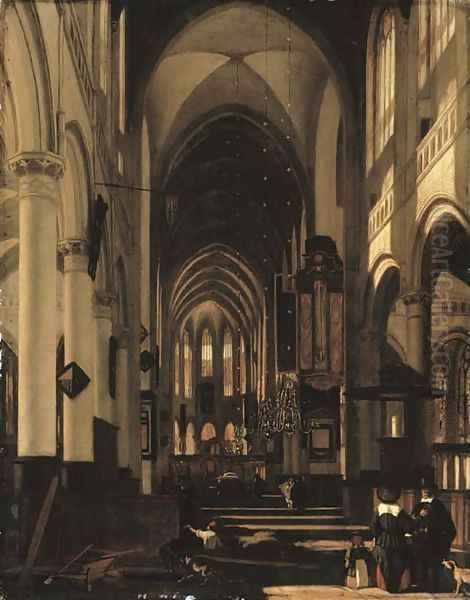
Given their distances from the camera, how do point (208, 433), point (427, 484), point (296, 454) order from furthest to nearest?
point (208, 433), point (296, 454), point (427, 484)

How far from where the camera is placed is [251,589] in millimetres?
10570

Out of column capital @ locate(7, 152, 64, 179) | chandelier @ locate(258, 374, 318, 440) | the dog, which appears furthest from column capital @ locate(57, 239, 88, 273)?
the dog

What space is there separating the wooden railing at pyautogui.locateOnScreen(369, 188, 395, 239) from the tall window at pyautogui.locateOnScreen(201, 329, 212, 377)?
3.20 meters

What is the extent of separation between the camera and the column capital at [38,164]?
1030cm

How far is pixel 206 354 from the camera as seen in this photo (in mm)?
14969

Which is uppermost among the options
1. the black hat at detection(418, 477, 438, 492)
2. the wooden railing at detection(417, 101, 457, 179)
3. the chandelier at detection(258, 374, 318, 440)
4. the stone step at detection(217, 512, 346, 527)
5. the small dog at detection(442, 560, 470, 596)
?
the wooden railing at detection(417, 101, 457, 179)

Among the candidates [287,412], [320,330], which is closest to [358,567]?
[287,412]

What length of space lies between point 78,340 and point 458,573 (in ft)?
15.2

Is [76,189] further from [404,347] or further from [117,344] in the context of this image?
[404,347]

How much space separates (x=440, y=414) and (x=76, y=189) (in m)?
4.88

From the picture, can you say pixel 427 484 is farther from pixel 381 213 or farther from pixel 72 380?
pixel 72 380

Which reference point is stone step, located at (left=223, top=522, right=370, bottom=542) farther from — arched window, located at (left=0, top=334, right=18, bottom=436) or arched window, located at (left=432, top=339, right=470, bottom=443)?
arched window, located at (left=0, top=334, right=18, bottom=436)

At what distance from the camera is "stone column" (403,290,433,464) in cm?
1157

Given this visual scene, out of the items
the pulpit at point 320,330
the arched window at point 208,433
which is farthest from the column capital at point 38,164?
the arched window at point 208,433
